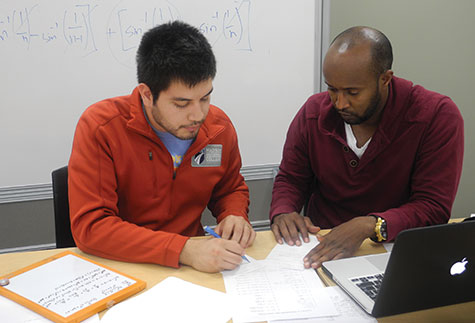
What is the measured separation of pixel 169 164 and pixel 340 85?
0.60 m

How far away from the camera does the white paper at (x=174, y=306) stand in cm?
98

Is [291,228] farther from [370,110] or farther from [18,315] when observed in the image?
[18,315]

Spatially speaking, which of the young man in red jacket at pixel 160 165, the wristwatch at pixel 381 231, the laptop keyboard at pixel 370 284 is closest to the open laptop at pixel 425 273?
the laptop keyboard at pixel 370 284

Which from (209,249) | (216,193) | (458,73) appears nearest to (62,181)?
(216,193)

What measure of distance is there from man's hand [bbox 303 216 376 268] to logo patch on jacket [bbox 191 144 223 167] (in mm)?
443

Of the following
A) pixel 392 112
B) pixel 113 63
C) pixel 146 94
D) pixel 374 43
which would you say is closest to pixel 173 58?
pixel 146 94

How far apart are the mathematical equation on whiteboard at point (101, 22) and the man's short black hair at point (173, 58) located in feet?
2.93

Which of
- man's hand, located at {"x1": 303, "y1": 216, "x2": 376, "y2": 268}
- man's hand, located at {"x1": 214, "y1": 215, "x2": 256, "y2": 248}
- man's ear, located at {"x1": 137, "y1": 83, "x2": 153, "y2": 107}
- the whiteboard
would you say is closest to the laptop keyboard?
man's hand, located at {"x1": 303, "y1": 216, "x2": 376, "y2": 268}

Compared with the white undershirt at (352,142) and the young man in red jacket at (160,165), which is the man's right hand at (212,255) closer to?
the young man in red jacket at (160,165)

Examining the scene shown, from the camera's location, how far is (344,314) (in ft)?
3.25

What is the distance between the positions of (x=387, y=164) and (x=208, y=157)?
0.61 meters

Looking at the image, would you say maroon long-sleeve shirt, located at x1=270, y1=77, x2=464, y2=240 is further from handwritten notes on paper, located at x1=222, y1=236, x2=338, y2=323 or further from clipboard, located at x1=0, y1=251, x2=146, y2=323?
clipboard, located at x1=0, y1=251, x2=146, y2=323

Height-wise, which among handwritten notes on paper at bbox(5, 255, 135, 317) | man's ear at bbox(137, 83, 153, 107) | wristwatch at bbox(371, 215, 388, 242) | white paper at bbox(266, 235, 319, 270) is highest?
man's ear at bbox(137, 83, 153, 107)

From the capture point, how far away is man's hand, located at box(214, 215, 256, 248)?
132cm
